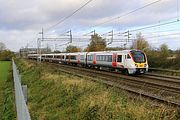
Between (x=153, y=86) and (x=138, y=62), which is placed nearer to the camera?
(x=153, y=86)

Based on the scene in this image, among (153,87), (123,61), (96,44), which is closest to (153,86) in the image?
(153,87)

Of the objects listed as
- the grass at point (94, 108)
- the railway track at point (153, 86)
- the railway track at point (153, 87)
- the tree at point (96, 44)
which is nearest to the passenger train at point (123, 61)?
the railway track at point (153, 86)

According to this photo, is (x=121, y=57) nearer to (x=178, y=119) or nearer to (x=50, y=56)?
(x=178, y=119)

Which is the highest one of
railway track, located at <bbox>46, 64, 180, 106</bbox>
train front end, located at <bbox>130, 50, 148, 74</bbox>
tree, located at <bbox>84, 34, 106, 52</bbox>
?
tree, located at <bbox>84, 34, 106, 52</bbox>

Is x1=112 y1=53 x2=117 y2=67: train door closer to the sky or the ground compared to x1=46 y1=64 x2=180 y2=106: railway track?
closer to the sky

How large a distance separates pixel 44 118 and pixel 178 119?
4.81 m

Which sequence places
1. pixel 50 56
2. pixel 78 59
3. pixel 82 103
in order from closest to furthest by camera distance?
pixel 82 103 → pixel 78 59 → pixel 50 56

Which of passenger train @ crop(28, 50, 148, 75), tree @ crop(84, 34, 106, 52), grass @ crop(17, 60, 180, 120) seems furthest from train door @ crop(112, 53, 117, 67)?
tree @ crop(84, 34, 106, 52)

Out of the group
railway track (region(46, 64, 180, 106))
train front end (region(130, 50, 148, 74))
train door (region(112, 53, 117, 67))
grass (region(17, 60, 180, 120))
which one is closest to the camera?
grass (region(17, 60, 180, 120))

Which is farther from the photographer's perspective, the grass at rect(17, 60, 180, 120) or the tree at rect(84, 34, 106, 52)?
the tree at rect(84, 34, 106, 52)

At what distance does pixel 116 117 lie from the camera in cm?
814

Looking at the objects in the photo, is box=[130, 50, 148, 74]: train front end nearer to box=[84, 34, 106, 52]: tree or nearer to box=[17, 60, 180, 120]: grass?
box=[17, 60, 180, 120]: grass

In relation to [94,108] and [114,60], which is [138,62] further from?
[94,108]

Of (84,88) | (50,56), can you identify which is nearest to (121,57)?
(84,88)
